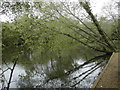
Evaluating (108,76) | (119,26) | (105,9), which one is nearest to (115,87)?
(108,76)

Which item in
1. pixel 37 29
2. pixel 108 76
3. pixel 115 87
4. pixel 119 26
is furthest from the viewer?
pixel 119 26

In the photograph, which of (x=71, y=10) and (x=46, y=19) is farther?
(x=71, y=10)

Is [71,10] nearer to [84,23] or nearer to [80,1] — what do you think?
[80,1]

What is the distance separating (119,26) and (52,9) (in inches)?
245

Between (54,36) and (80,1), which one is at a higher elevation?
(80,1)

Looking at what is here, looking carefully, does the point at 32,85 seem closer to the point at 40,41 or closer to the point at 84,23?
the point at 40,41

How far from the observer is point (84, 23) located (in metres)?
7.54

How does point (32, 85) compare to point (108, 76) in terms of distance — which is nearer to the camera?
point (108, 76)

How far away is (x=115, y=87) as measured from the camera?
173cm

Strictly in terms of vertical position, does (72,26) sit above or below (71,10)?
below

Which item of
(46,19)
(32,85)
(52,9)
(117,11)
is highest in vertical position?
(117,11)

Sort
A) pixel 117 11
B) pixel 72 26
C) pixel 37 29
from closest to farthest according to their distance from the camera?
pixel 37 29
pixel 72 26
pixel 117 11

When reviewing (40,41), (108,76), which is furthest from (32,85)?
(108,76)

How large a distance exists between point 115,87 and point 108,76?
0.45m
